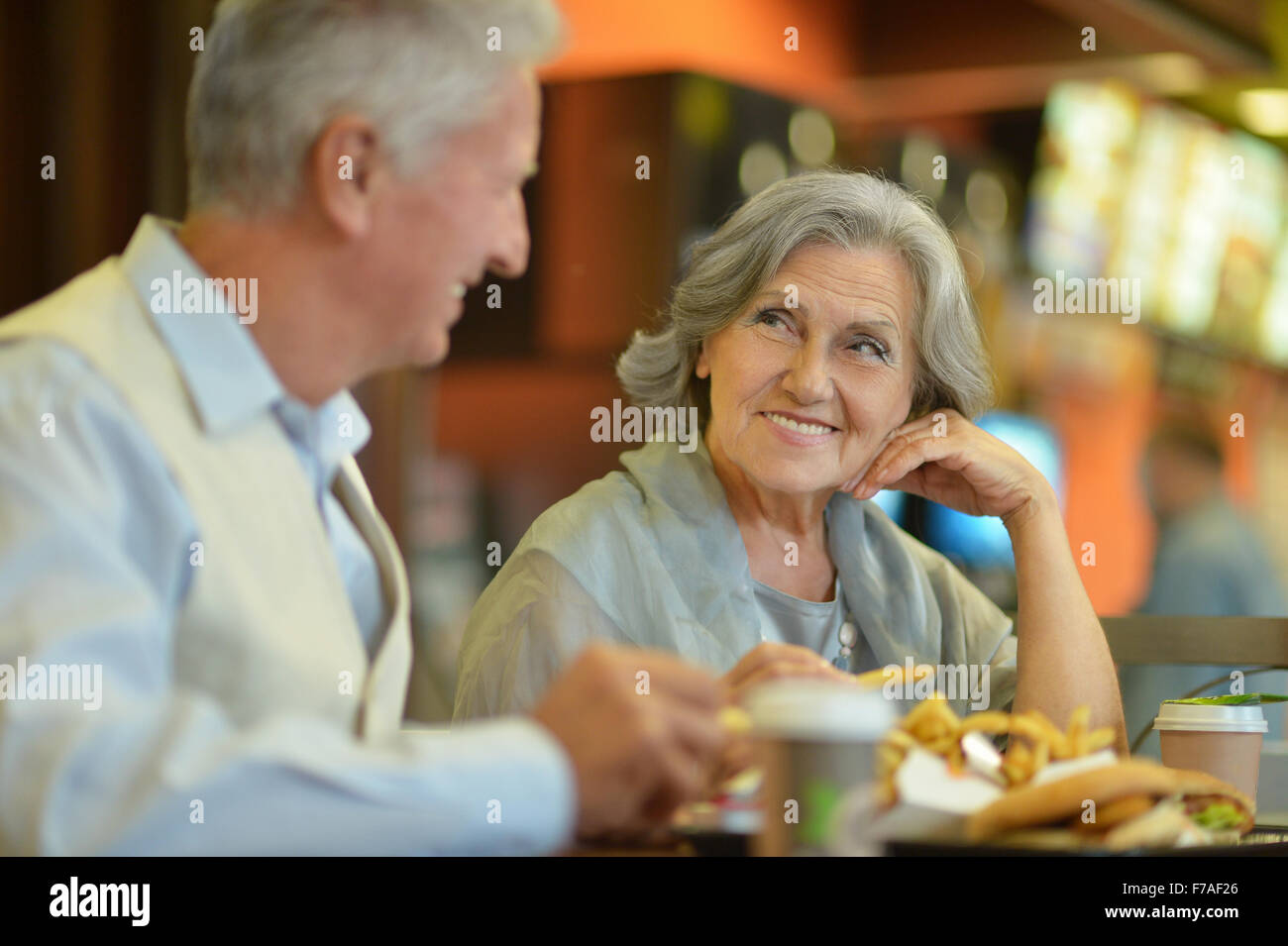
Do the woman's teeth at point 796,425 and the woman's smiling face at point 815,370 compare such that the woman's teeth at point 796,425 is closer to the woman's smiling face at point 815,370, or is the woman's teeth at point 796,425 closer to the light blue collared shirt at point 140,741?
the woman's smiling face at point 815,370

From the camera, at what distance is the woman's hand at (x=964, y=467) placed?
209 cm

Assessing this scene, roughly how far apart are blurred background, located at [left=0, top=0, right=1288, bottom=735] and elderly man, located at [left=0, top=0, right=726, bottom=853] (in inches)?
55.0

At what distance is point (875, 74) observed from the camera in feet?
20.5

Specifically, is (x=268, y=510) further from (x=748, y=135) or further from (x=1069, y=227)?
(x=1069, y=227)

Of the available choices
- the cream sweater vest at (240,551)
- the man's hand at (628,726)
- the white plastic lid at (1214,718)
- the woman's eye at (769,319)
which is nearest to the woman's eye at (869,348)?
the woman's eye at (769,319)

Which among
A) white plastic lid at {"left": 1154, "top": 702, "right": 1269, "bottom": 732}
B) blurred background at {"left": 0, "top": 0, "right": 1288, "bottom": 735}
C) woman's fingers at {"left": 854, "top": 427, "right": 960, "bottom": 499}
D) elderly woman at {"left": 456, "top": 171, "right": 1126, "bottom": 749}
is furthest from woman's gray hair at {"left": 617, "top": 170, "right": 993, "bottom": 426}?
white plastic lid at {"left": 1154, "top": 702, "right": 1269, "bottom": 732}

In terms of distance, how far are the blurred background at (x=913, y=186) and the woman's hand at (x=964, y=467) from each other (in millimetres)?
402

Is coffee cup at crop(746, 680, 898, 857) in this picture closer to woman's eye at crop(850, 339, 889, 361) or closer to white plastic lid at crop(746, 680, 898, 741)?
white plastic lid at crop(746, 680, 898, 741)

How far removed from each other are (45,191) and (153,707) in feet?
9.68

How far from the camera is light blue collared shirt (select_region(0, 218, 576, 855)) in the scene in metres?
0.90

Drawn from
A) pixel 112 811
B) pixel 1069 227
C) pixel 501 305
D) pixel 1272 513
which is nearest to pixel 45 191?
pixel 501 305

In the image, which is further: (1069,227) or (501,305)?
(1069,227)
